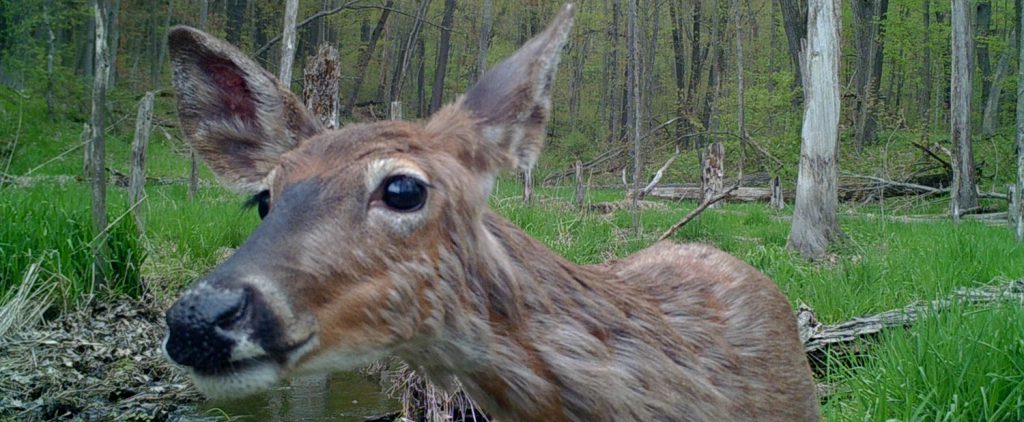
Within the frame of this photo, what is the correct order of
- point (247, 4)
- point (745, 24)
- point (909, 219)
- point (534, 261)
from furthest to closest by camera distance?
point (745, 24)
point (247, 4)
point (909, 219)
point (534, 261)

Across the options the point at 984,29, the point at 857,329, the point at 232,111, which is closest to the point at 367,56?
the point at 984,29

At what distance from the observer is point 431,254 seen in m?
2.32

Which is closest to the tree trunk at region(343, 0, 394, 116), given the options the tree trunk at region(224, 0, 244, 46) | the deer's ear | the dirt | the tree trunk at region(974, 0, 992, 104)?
the tree trunk at region(224, 0, 244, 46)

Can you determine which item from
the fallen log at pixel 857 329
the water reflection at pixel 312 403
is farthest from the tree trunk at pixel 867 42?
the water reflection at pixel 312 403

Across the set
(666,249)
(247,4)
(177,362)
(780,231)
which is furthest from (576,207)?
(247,4)

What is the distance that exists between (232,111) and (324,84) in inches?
182

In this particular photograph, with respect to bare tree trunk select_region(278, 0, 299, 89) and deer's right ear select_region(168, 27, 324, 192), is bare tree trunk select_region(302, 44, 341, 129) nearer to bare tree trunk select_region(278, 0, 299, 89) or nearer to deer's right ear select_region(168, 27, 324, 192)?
bare tree trunk select_region(278, 0, 299, 89)

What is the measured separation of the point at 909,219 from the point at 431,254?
12960mm

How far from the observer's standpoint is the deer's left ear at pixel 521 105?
2.68 meters

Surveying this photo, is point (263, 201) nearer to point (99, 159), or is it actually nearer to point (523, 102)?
point (523, 102)

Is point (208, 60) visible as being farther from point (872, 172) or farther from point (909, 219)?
point (872, 172)

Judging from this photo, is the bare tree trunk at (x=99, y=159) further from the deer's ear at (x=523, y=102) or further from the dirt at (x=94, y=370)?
the deer's ear at (x=523, y=102)

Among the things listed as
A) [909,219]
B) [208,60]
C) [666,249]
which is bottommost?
[909,219]

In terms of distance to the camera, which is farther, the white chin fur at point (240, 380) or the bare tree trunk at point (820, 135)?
the bare tree trunk at point (820, 135)
